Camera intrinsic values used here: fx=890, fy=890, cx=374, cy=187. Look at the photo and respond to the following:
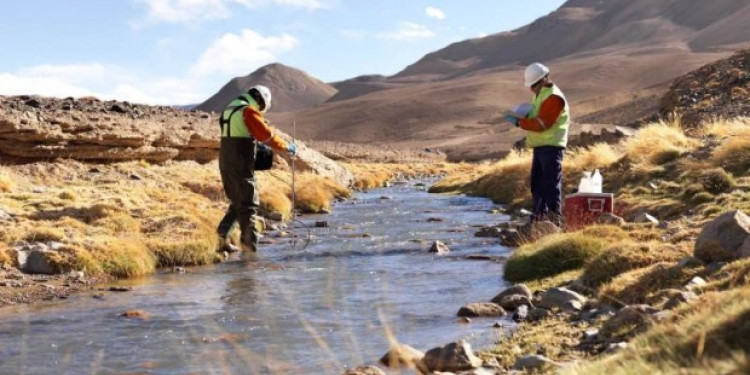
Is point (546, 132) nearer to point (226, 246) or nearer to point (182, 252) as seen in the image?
point (226, 246)

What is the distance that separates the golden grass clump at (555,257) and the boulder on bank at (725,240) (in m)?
2.11

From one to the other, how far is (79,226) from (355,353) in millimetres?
7913

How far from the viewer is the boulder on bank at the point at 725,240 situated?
775 cm

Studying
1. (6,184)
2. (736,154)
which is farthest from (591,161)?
(6,184)

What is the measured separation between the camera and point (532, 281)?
401 inches

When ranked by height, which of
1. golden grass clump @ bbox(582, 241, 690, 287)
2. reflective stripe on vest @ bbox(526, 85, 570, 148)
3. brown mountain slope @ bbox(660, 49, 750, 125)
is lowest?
golden grass clump @ bbox(582, 241, 690, 287)

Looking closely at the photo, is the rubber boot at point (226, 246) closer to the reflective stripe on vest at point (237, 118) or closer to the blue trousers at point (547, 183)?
the reflective stripe on vest at point (237, 118)

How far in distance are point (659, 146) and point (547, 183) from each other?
23.4 feet

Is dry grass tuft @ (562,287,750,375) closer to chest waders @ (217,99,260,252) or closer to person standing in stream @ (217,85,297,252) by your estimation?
person standing in stream @ (217,85,297,252)

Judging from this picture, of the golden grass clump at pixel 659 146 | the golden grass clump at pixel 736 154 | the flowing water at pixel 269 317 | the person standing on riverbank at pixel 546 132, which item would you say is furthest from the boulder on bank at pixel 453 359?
the golden grass clump at pixel 659 146

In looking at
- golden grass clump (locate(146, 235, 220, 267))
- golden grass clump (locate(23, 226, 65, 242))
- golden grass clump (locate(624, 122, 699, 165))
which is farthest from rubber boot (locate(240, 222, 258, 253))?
golden grass clump (locate(624, 122, 699, 165))

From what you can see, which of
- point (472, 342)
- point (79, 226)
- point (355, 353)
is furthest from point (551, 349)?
point (79, 226)

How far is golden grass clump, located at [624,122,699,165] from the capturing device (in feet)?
62.4

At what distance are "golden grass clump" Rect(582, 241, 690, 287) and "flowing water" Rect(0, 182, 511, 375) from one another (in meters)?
1.19
